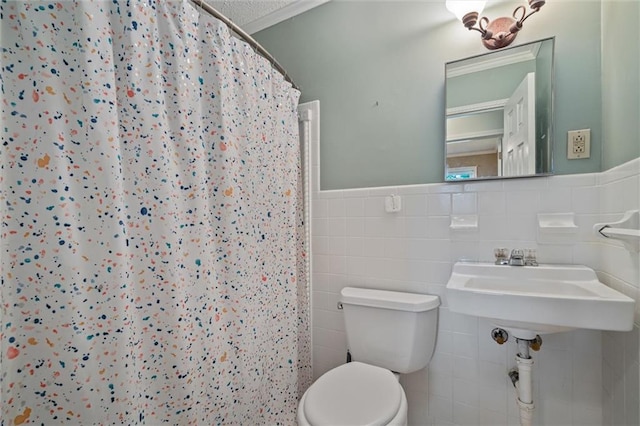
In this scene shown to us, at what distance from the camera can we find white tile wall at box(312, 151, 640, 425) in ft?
3.19

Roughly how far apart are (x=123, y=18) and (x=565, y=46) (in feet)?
5.30

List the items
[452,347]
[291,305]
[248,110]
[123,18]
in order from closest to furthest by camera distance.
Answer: [123,18], [248,110], [452,347], [291,305]

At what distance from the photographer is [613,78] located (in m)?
0.99

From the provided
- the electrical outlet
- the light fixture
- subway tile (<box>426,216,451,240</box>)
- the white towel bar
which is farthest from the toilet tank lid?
the light fixture

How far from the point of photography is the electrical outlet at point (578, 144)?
1079mm

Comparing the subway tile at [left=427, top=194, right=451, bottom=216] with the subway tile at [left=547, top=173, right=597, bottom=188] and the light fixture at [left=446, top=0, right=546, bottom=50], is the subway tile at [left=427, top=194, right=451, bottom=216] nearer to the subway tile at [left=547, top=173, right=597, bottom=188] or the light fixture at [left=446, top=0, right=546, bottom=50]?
the subway tile at [left=547, top=173, right=597, bottom=188]

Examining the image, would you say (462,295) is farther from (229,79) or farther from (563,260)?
(229,79)

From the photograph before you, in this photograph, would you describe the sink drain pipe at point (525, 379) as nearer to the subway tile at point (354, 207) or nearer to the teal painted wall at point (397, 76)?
the teal painted wall at point (397, 76)

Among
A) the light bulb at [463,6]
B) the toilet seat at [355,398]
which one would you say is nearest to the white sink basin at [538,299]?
the toilet seat at [355,398]

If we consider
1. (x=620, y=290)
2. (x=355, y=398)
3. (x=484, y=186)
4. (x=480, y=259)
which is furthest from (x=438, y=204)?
(x=355, y=398)

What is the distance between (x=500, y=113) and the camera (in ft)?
4.00

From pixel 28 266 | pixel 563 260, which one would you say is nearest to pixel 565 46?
pixel 563 260

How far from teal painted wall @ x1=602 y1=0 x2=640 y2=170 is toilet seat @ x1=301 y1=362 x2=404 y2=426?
3.78 feet

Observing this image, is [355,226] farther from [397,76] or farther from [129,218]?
[129,218]
